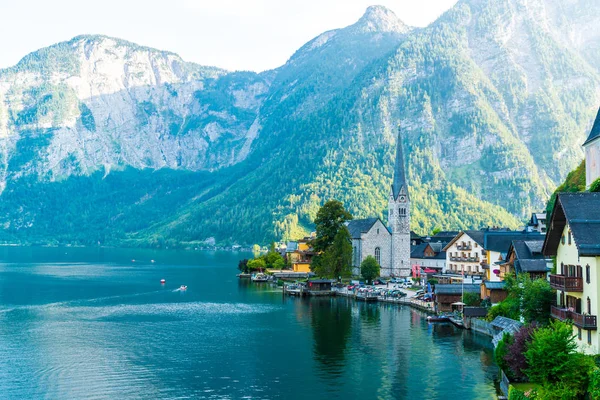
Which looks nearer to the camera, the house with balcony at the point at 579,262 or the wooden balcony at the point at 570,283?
the house with balcony at the point at 579,262

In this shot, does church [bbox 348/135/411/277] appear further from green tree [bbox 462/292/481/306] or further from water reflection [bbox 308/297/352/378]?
green tree [bbox 462/292/481/306]

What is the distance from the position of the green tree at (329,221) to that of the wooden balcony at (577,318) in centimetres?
9315

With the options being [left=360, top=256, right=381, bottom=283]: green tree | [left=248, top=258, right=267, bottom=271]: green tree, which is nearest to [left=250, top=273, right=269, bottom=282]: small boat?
[left=248, top=258, right=267, bottom=271]: green tree

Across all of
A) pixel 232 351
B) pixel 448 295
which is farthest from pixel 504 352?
pixel 448 295

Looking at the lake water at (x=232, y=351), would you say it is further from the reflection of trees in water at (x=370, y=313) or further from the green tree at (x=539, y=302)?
A: the green tree at (x=539, y=302)

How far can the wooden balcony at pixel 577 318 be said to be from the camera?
43.1 metres

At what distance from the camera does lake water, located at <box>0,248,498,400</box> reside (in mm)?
56531

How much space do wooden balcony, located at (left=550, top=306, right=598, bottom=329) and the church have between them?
95.9 meters

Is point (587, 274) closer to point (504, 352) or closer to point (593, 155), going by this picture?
point (504, 352)

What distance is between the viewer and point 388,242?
14738cm

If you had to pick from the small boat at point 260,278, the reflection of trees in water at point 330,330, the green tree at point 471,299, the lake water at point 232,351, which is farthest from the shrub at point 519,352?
the small boat at point 260,278

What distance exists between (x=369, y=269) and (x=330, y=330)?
52.1 metres

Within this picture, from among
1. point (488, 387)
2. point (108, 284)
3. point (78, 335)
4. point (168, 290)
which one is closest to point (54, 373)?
point (78, 335)

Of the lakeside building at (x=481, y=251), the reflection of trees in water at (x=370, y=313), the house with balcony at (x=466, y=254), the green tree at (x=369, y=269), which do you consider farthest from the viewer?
the green tree at (x=369, y=269)
